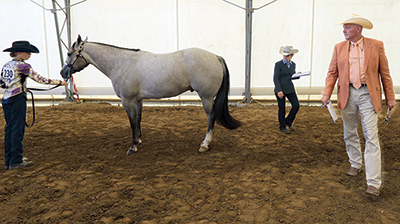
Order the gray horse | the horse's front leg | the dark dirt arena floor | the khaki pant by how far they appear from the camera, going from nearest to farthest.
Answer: the dark dirt arena floor, the khaki pant, the gray horse, the horse's front leg

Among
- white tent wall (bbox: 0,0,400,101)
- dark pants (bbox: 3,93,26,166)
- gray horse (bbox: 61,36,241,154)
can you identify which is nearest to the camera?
dark pants (bbox: 3,93,26,166)

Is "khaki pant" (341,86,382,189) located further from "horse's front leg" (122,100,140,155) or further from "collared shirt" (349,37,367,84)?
"horse's front leg" (122,100,140,155)

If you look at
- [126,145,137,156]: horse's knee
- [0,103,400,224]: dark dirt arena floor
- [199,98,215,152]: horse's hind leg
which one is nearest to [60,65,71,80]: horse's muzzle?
[0,103,400,224]: dark dirt arena floor

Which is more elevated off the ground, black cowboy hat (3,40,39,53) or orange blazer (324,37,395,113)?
black cowboy hat (3,40,39,53)

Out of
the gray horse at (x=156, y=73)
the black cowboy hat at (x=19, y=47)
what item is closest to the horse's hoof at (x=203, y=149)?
the gray horse at (x=156, y=73)

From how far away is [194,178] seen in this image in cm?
322

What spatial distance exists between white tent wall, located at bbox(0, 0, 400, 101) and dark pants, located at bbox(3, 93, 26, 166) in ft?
16.0

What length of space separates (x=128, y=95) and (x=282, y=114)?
2.64m

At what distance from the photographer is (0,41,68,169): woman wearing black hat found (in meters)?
3.37

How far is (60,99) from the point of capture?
28.1ft

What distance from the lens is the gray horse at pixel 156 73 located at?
4066 mm

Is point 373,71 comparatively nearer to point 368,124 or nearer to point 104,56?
point 368,124

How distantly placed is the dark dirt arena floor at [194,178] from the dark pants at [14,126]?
21 cm

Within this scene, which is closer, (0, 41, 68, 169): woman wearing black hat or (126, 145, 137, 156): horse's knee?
(0, 41, 68, 169): woman wearing black hat
